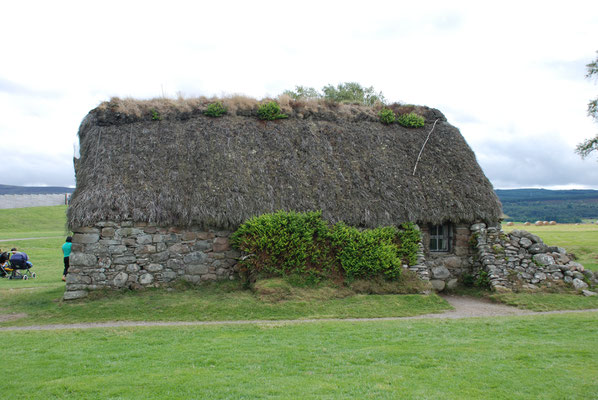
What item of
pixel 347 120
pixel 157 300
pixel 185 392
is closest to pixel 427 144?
pixel 347 120

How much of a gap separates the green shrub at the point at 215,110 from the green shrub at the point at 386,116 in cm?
672

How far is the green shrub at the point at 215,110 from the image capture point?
1734 centimetres

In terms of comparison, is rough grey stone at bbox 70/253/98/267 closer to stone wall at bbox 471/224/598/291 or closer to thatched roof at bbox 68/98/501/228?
thatched roof at bbox 68/98/501/228

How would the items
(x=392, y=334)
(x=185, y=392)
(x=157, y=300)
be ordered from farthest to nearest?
1. (x=157, y=300)
2. (x=392, y=334)
3. (x=185, y=392)

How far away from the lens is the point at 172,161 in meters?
15.6

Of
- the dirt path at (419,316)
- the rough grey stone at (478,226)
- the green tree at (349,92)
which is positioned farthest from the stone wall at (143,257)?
the green tree at (349,92)

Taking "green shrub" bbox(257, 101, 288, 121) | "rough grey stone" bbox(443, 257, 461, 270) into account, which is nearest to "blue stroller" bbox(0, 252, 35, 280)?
"green shrub" bbox(257, 101, 288, 121)

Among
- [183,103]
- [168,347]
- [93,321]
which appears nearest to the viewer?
[168,347]

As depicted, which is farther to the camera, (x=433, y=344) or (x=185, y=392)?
(x=433, y=344)

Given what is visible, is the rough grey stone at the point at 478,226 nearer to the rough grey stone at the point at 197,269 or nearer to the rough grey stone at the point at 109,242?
the rough grey stone at the point at 197,269

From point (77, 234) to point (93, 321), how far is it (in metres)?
3.03

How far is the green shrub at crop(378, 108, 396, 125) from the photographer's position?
1902 centimetres

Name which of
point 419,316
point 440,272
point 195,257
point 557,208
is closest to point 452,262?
point 440,272

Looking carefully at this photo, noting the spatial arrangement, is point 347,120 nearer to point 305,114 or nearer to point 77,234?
point 305,114
